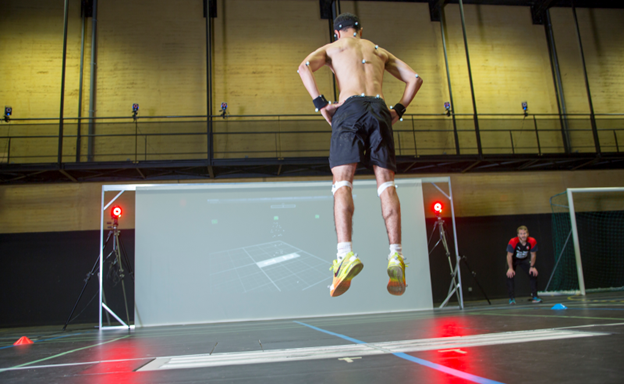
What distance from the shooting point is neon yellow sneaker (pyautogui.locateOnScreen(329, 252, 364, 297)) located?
4.99 feet

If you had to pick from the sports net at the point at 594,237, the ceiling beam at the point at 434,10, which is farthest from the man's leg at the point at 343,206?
the ceiling beam at the point at 434,10

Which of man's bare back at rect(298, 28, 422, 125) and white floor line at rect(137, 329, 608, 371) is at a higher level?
man's bare back at rect(298, 28, 422, 125)

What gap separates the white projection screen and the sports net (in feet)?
11.1

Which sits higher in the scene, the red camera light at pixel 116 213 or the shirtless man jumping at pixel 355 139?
the red camera light at pixel 116 213

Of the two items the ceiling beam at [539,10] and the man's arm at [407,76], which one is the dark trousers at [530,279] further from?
the ceiling beam at [539,10]

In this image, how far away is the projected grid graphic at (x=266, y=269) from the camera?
6227 mm

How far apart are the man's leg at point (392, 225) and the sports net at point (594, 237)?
7.77m

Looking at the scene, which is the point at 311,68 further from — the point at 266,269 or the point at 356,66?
the point at 266,269

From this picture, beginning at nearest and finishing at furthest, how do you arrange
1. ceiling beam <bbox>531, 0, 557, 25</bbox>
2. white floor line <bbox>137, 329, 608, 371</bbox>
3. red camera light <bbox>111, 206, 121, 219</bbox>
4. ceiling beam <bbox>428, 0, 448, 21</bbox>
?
white floor line <bbox>137, 329, 608, 371</bbox>, red camera light <bbox>111, 206, 121, 219</bbox>, ceiling beam <bbox>428, 0, 448, 21</bbox>, ceiling beam <bbox>531, 0, 557, 25</bbox>

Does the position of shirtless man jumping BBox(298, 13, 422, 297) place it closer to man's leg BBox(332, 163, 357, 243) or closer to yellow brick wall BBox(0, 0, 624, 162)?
man's leg BBox(332, 163, 357, 243)

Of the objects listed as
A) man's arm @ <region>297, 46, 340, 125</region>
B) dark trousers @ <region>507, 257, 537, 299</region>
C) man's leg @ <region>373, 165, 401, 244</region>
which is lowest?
dark trousers @ <region>507, 257, 537, 299</region>

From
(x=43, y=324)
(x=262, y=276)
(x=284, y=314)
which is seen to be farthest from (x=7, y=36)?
(x=284, y=314)

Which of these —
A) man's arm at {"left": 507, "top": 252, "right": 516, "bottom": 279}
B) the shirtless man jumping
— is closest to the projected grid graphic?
man's arm at {"left": 507, "top": 252, "right": 516, "bottom": 279}

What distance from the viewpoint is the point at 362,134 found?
1.69 metres
